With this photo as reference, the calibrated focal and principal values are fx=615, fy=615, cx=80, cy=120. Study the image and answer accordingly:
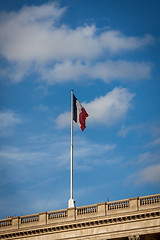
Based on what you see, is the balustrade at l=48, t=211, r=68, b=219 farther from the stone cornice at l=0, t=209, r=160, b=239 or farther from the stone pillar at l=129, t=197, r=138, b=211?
the stone pillar at l=129, t=197, r=138, b=211

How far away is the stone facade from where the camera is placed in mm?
56219

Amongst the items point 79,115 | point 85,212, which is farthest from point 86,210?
point 79,115

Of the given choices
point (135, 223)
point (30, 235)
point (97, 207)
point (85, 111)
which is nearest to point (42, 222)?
point (30, 235)

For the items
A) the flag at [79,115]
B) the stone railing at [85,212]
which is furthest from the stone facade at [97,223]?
the flag at [79,115]

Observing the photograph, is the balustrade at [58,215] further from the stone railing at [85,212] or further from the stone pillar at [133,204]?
the stone pillar at [133,204]

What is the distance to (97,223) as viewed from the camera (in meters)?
58.2

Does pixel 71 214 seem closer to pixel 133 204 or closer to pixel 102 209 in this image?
pixel 102 209

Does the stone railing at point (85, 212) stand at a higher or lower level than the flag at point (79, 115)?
lower

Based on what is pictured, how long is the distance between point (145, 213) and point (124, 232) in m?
2.76

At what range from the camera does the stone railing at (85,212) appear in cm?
5709

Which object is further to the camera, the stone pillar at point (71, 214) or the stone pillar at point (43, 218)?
the stone pillar at point (43, 218)

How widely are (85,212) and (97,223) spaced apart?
6.37 feet

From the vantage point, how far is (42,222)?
6128 cm

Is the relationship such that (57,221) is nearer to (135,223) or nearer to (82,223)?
(82,223)
